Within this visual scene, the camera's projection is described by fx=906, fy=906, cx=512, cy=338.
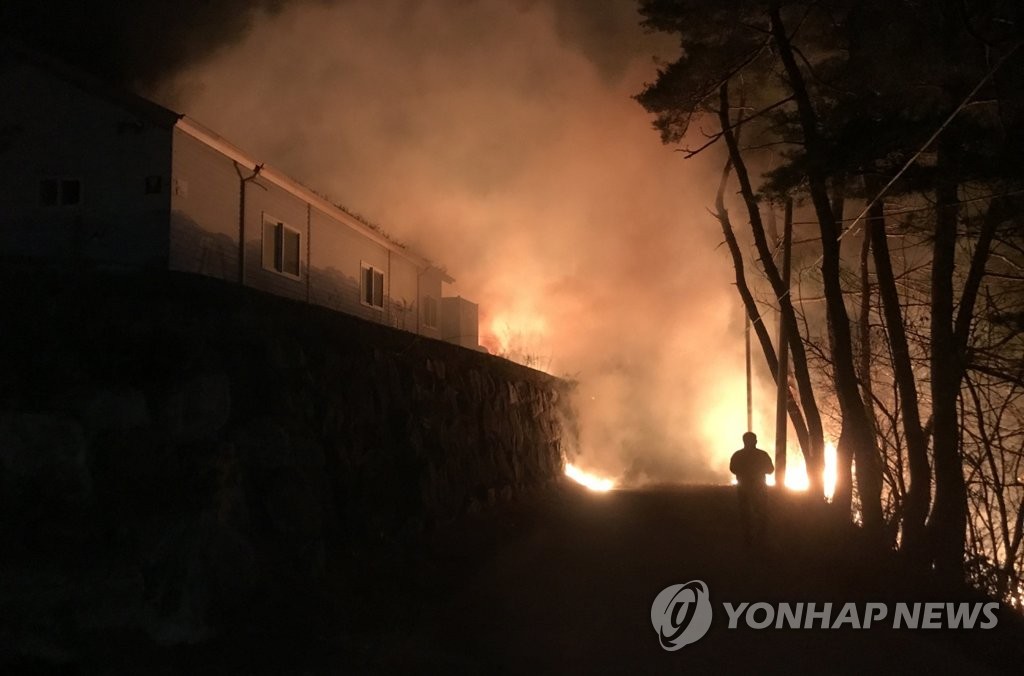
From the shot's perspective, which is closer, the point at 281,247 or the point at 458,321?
the point at 281,247

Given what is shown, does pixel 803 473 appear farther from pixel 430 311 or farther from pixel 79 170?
pixel 79 170

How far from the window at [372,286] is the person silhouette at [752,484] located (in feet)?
36.4

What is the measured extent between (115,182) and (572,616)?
9508 millimetres

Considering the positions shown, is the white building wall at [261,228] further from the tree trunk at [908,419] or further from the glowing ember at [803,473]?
the glowing ember at [803,473]

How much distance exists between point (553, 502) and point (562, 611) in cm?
696

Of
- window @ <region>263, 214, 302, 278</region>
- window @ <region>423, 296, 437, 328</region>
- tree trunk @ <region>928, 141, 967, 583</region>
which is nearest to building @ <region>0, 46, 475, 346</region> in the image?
window @ <region>263, 214, 302, 278</region>

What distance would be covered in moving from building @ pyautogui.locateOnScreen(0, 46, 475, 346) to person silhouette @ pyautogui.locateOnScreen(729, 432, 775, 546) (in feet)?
27.1

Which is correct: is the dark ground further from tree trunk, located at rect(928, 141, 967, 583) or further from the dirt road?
tree trunk, located at rect(928, 141, 967, 583)

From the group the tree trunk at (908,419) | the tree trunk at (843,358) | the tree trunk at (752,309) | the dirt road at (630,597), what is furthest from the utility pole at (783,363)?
the dirt road at (630,597)

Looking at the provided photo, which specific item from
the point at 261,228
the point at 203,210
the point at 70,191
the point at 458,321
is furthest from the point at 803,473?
the point at 70,191

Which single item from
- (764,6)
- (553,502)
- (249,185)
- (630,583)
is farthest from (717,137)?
(630,583)

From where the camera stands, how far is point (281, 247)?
1650 cm

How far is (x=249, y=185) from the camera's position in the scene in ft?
50.8

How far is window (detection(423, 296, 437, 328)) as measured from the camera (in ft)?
79.9
